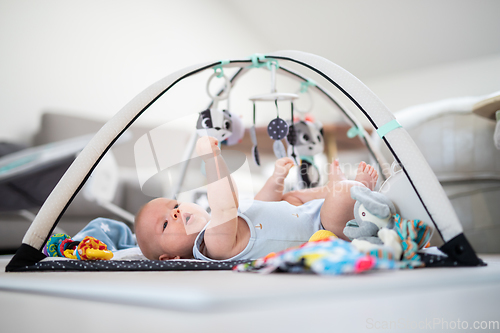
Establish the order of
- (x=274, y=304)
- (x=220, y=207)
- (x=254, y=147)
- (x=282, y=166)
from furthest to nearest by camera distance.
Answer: (x=254, y=147)
(x=282, y=166)
(x=220, y=207)
(x=274, y=304)

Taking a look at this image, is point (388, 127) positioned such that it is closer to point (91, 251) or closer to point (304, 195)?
point (304, 195)

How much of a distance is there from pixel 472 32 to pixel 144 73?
7.71 ft

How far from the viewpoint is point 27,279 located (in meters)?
0.53

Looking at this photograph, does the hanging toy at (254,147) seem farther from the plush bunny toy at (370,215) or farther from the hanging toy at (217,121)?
the plush bunny toy at (370,215)

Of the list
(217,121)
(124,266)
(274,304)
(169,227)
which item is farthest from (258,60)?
(274,304)

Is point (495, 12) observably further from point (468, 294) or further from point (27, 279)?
point (27, 279)

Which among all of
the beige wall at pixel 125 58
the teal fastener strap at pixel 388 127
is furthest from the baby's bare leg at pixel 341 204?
the beige wall at pixel 125 58

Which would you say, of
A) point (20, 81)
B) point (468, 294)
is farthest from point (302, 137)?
point (20, 81)

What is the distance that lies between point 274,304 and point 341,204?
1.40 ft

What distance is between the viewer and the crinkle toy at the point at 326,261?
1.34ft

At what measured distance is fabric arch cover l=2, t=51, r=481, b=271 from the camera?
527 millimetres

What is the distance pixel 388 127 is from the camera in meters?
0.59

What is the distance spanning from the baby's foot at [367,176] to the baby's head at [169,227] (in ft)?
1.08

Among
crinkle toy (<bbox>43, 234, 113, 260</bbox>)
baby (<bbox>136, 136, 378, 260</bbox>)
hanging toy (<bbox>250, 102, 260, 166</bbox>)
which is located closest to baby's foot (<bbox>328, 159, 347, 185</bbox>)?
baby (<bbox>136, 136, 378, 260</bbox>)
